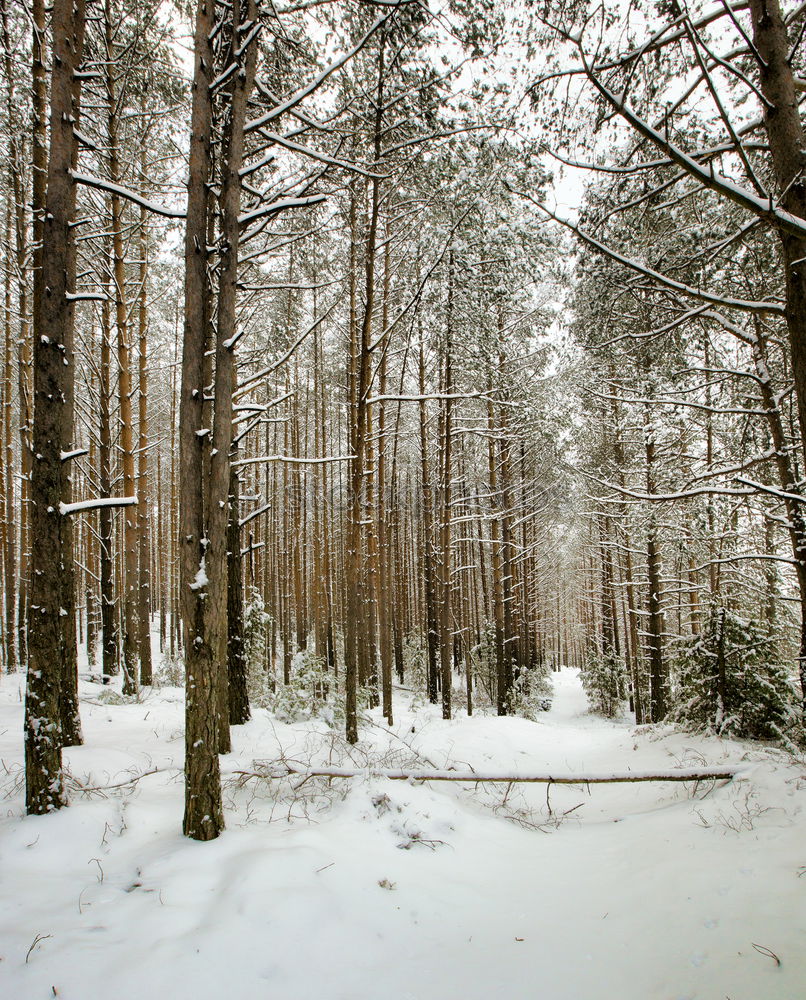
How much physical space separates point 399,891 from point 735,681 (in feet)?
17.2

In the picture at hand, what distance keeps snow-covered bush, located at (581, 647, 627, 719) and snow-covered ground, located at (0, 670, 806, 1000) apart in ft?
42.0

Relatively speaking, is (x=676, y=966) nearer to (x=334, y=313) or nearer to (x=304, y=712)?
(x=304, y=712)

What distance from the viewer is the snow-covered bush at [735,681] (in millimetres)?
5797

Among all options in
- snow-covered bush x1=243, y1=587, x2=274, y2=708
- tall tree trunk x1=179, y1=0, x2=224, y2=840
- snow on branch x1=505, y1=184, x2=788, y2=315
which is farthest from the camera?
snow-covered bush x1=243, y1=587, x2=274, y2=708

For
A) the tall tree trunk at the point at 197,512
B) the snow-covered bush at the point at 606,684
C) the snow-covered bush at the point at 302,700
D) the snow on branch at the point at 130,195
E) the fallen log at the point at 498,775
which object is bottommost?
the snow-covered bush at the point at 606,684

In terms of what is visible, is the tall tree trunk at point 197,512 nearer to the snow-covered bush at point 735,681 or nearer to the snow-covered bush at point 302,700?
the snow-covered bush at point 302,700

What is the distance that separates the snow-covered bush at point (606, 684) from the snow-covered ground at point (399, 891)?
12795 millimetres

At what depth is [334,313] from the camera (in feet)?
43.2

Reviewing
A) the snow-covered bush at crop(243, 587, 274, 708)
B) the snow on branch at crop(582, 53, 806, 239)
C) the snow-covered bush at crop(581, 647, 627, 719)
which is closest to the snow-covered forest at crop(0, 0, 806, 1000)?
the snow on branch at crop(582, 53, 806, 239)

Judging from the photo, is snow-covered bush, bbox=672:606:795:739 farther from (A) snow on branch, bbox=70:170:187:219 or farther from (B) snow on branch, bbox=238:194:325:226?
(A) snow on branch, bbox=70:170:187:219

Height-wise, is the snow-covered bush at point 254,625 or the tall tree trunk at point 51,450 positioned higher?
the tall tree trunk at point 51,450

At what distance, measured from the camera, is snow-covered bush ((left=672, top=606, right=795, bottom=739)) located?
228 inches

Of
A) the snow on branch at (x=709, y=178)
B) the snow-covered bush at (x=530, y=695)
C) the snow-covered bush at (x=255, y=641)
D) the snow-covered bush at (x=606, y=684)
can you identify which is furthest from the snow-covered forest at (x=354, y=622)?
the snow-covered bush at (x=606, y=684)

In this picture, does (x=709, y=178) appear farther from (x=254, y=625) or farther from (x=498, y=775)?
(x=254, y=625)
